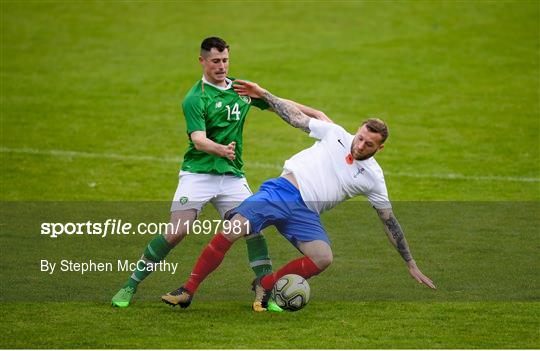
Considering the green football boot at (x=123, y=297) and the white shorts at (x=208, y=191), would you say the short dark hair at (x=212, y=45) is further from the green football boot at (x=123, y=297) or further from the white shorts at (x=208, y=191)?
the green football boot at (x=123, y=297)

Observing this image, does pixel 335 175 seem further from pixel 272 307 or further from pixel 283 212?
pixel 272 307

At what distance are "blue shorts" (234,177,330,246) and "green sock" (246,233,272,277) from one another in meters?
0.54

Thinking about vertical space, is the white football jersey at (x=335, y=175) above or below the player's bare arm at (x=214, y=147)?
below

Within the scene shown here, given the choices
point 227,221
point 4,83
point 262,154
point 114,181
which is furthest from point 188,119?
point 4,83

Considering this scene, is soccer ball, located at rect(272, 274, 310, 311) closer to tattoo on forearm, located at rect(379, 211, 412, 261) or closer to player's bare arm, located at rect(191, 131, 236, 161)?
tattoo on forearm, located at rect(379, 211, 412, 261)

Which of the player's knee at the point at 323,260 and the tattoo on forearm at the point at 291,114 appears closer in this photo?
the player's knee at the point at 323,260

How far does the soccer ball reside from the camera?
10328 mm

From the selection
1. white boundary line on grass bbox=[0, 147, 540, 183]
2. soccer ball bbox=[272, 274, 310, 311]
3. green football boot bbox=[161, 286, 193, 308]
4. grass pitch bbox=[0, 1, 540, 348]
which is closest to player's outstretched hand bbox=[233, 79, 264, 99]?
soccer ball bbox=[272, 274, 310, 311]

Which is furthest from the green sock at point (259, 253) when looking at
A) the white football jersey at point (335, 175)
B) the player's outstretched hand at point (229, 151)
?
the player's outstretched hand at point (229, 151)

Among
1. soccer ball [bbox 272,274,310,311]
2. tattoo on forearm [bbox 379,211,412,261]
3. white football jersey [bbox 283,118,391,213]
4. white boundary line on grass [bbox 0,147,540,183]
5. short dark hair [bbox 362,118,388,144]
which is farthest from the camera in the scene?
white boundary line on grass [bbox 0,147,540,183]

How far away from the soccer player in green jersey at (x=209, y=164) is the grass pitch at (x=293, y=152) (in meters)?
0.56

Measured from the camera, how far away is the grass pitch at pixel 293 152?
10.4 meters

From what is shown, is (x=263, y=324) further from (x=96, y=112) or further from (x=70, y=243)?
(x=96, y=112)

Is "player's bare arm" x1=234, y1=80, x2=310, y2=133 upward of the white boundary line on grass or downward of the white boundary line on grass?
upward
